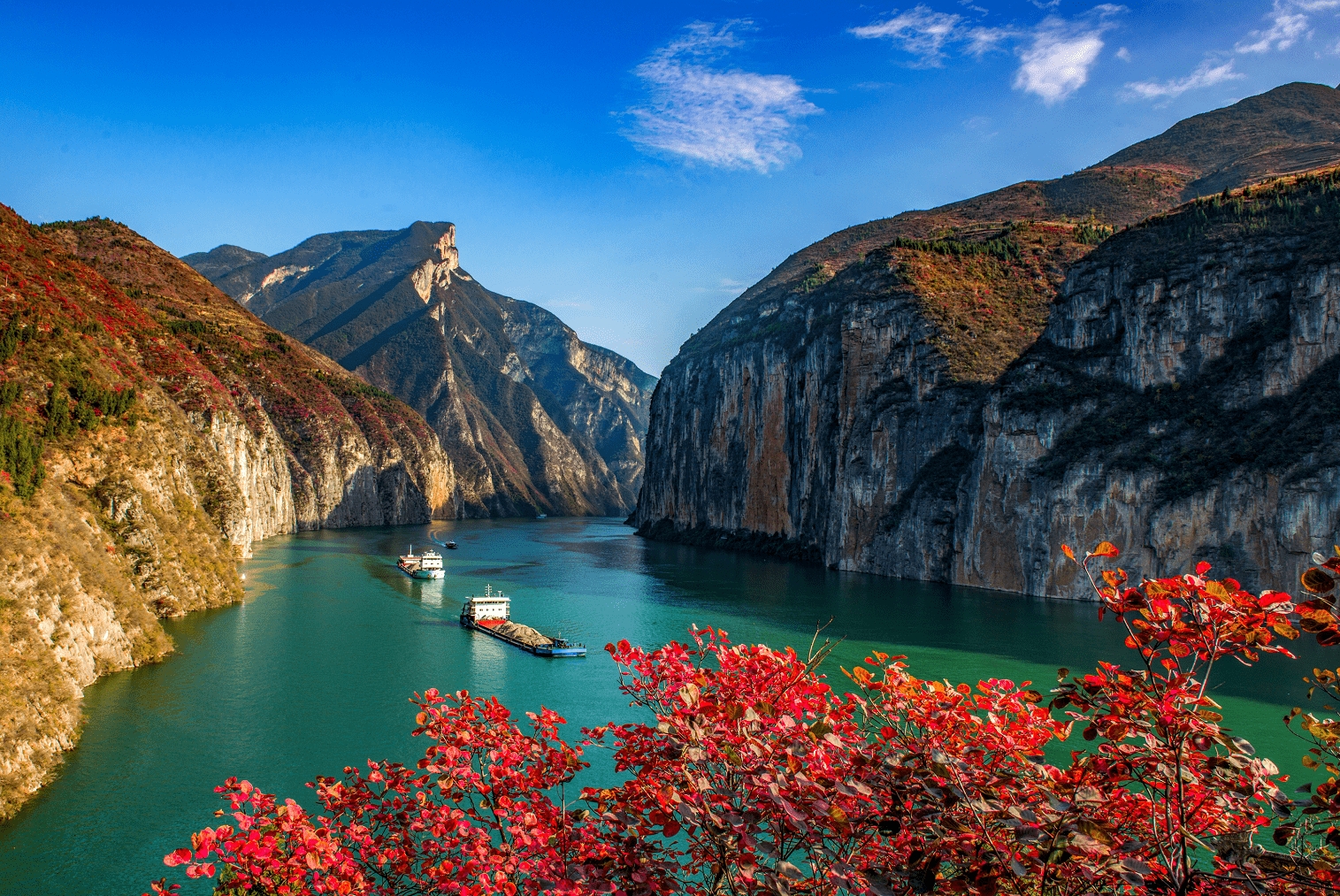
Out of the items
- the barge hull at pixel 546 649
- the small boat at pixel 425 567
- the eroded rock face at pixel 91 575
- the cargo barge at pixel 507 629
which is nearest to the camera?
the eroded rock face at pixel 91 575

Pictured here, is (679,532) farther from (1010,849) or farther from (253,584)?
(1010,849)

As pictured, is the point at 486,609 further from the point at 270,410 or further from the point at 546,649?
the point at 270,410

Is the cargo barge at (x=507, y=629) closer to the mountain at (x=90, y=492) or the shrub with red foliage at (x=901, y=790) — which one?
the mountain at (x=90, y=492)

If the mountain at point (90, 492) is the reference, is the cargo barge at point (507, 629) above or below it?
below

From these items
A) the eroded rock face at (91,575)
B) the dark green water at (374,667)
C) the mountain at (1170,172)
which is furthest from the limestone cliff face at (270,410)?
the mountain at (1170,172)

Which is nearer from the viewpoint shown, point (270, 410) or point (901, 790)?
point (901, 790)

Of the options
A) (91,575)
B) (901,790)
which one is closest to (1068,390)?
(91,575)

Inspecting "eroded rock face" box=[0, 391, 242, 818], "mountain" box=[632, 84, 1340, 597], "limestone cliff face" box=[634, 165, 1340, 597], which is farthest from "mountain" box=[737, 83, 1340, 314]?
"eroded rock face" box=[0, 391, 242, 818]
